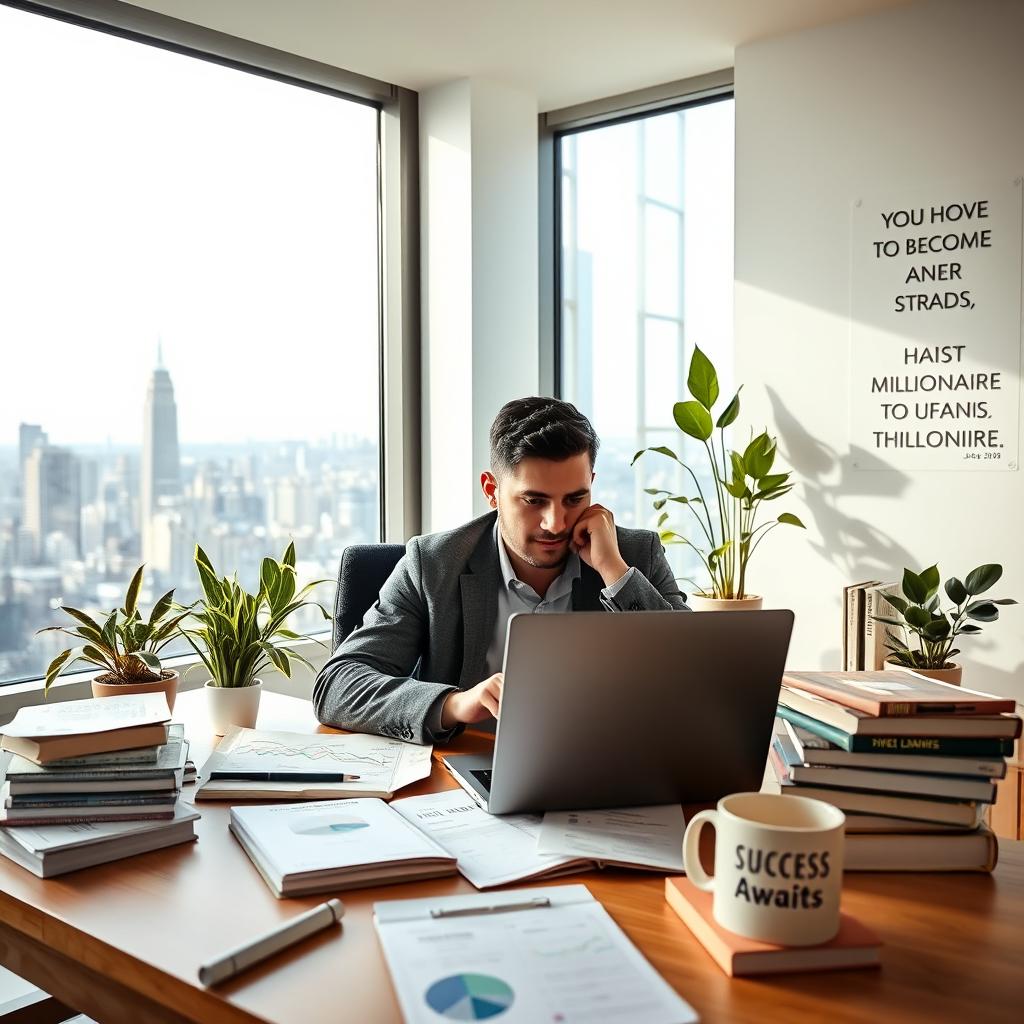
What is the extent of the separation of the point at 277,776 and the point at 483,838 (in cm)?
36

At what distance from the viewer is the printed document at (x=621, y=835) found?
1.16 m

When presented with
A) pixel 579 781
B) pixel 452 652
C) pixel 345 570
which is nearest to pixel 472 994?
pixel 579 781

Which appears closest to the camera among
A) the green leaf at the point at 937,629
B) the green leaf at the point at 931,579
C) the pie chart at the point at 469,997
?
the pie chart at the point at 469,997

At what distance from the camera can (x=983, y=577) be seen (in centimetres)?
285

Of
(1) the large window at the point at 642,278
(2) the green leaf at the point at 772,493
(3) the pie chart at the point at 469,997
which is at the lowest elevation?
(3) the pie chart at the point at 469,997

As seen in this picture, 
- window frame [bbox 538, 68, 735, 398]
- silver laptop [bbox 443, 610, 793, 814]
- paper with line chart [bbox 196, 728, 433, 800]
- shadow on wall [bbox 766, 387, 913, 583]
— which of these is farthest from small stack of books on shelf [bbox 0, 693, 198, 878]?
window frame [bbox 538, 68, 735, 398]

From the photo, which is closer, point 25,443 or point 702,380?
point 25,443

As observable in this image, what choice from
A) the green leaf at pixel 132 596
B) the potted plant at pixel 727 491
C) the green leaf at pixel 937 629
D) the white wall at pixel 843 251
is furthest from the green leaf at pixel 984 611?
the green leaf at pixel 132 596

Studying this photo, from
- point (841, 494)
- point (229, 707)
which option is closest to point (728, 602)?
point (841, 494)

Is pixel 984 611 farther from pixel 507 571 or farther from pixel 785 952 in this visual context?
pixel 785 952

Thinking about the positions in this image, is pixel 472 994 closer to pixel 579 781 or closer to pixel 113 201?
pixel 579 781

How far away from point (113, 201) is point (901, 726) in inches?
112

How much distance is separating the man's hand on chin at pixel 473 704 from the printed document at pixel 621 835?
0.23 m

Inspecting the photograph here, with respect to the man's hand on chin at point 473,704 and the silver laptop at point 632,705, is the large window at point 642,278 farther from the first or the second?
the silver laptop at point 632,705
